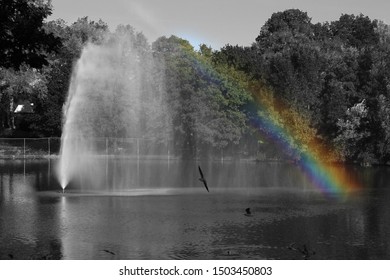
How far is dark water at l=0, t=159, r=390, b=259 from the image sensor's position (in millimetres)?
26969

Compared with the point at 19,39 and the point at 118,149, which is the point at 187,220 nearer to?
the point at 19,39

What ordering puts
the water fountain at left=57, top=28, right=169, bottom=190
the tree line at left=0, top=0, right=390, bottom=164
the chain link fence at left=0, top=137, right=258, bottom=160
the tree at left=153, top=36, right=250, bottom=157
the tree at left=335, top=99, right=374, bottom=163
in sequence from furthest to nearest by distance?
the chain link fence at left=0, top=137, right=258, bottom=160 → the tree at left=153, top=36, right=250, bottom=157 → the water fountain at left=57, top=28, right=169, bottom=190 → the tree line at left=0, top=0, right=390, bottom=164 → the tree at left=335, top=99, right=374, bottom=163

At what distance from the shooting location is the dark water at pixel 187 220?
2697 centimetres

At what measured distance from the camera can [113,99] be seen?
9319 cm

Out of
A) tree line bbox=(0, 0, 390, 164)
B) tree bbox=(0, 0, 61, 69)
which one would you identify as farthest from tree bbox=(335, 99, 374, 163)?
tree bbox=(0, 0, 61, 69)

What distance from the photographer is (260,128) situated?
305ft

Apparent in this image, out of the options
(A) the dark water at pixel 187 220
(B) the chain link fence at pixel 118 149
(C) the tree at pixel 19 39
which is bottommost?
(A) the dark water at pixel 187 220

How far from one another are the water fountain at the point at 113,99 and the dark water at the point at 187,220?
31.8 metres

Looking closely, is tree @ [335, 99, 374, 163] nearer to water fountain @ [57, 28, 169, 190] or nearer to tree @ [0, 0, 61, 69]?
water fountain @ [57, 28, 169, 190]

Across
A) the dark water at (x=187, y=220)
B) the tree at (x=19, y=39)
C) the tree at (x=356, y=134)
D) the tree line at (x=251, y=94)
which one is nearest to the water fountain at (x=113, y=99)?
the tree line at (x=251, y=94)

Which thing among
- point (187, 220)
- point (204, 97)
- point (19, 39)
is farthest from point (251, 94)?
point (19, 39)

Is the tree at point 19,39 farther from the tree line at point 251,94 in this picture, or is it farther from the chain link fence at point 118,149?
the chain link fence at point 118,149

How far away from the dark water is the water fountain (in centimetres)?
3179

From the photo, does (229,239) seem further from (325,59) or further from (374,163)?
(325,59)
